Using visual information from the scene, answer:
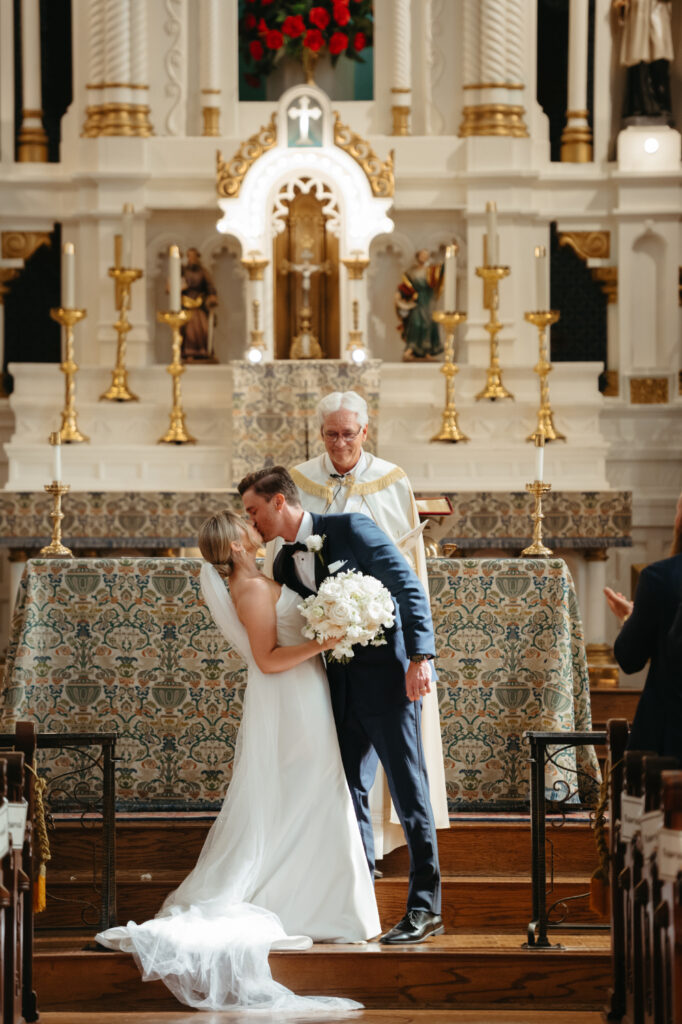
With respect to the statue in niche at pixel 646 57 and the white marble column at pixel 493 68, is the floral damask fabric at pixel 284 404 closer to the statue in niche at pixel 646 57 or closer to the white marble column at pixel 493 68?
the white marble column at pixel 493 68

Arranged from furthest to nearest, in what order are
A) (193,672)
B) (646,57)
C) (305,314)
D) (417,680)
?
(646,57) < (305,314) < (193,672) < (417,680)

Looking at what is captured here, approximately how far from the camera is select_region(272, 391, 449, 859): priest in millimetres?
5195

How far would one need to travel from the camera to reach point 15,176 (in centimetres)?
980

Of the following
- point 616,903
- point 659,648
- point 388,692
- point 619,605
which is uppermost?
point 619,605

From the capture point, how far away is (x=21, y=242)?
993 centimetres

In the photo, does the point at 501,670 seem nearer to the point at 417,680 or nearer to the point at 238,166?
the point at 417,680

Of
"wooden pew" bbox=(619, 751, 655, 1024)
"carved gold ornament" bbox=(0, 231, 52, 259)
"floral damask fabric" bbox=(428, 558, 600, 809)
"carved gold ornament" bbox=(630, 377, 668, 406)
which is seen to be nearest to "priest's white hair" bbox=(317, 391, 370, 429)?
"floral damask fabric" bbox=(428, 558, 600, 809)

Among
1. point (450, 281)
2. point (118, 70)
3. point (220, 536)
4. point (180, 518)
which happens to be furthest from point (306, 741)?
point (118, 70)

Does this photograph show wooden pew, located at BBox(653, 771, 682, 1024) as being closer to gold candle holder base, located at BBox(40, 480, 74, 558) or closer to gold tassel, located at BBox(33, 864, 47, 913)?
gold tassel, located at BBox(33, 864, 47, 913)

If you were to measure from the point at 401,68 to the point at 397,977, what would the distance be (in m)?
6.80

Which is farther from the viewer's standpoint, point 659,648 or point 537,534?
point 537,534

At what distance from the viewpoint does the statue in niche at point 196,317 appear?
965cm

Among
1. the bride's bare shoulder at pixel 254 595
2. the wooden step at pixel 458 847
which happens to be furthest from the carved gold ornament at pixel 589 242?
the bride's bare shoulder at pixel 254 595

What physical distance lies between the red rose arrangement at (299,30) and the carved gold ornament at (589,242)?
182cm
